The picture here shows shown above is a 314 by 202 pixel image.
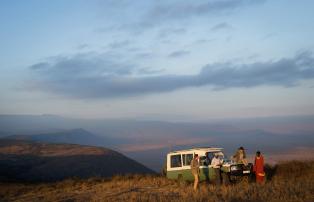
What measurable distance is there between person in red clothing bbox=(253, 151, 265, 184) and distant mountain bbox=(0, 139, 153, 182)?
37036 mm

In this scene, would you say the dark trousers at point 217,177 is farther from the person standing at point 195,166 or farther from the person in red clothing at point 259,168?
the person in red clothing at point 259,168

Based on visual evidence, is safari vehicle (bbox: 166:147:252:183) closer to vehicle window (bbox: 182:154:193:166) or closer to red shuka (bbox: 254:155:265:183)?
vehicle window (bbox: 182:154:193:166)

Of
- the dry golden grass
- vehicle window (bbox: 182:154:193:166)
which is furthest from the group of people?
vehicle window (bbox: 182:154:193:166)

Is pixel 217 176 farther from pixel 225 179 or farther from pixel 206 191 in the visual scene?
pixel 206 191

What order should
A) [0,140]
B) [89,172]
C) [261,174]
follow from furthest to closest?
[0,140] < [89,172] < [261,174]

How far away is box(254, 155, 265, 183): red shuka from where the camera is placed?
22.0 m

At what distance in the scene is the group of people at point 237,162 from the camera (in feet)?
72.4

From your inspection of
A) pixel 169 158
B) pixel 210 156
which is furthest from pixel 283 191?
pixel 169 158

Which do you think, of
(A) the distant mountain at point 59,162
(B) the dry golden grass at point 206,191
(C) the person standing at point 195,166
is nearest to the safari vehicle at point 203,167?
(B) the dry golden grass at point 206,191

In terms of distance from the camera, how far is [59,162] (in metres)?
69.1

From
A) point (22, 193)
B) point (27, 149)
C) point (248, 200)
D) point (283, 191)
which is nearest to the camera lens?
point (248, 200)

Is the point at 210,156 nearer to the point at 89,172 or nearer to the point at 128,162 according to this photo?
the point at 89,172

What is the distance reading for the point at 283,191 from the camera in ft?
57.7

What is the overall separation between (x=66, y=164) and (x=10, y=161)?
951cm
